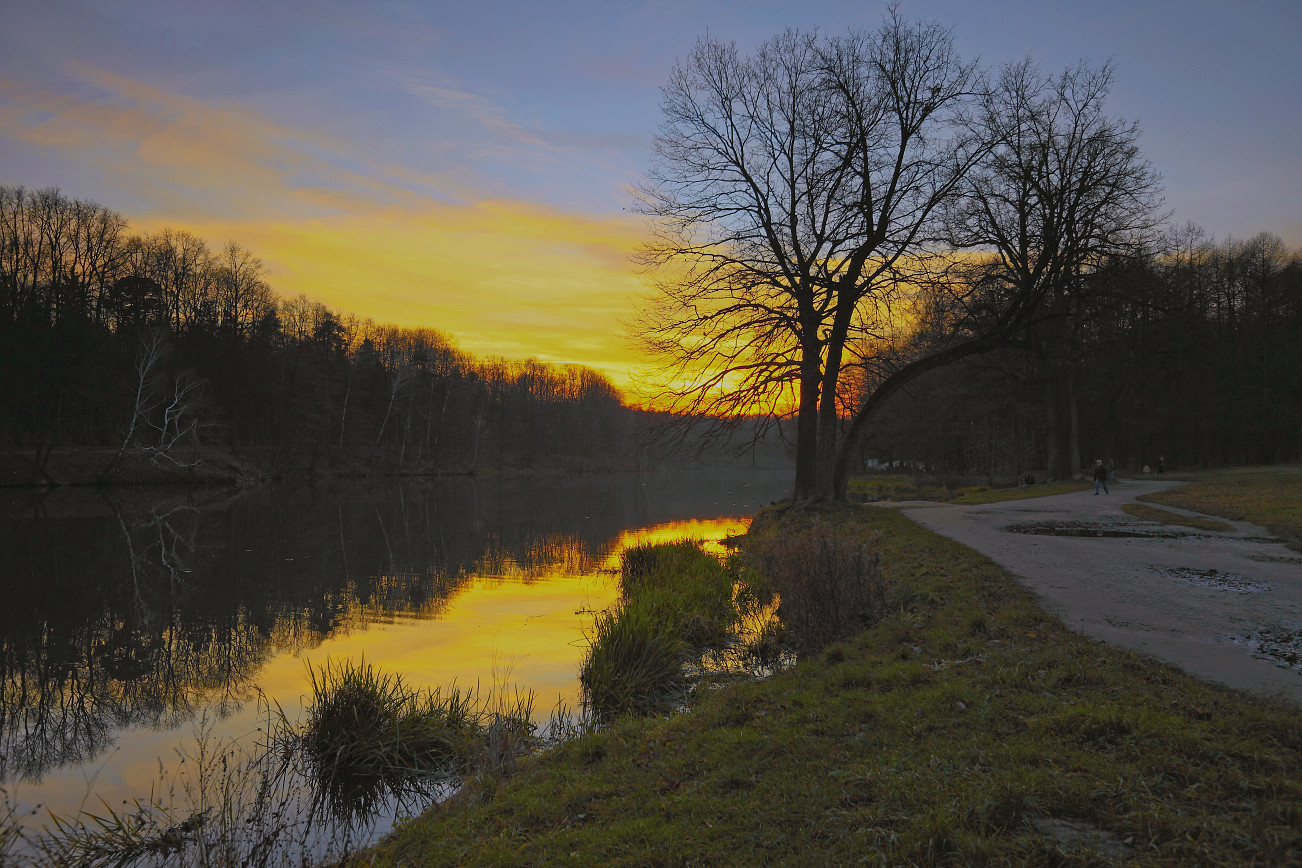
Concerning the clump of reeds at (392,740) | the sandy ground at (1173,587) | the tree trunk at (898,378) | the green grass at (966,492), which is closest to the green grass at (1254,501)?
the sandy ground at (1173,587)

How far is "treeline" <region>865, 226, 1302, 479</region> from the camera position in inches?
1420

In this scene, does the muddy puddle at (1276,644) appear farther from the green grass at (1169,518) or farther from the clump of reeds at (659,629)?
the green grass at (1169,518)

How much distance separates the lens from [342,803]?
5.74 metres

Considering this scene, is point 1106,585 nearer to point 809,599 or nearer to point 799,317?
point 809,599

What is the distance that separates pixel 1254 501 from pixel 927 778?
826 inches

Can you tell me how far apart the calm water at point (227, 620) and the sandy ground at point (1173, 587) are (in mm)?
5976

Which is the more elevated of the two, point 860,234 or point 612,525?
point 860,234

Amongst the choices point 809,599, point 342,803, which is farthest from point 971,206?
point 342,803

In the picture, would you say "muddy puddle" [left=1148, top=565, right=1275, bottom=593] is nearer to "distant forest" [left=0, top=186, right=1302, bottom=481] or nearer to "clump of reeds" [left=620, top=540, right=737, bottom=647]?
"clump of reeds" [left=620, top=540, right=737, bottom=647]

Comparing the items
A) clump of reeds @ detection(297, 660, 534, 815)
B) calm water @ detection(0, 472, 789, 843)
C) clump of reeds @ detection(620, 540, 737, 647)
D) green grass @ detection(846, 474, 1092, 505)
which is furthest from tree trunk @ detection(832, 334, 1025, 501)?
clump of reeds @ detection(297, 660, 534, 815)

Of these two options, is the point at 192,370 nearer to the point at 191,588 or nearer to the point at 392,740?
the point at 191,588

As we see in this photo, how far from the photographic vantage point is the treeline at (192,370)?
4416cm

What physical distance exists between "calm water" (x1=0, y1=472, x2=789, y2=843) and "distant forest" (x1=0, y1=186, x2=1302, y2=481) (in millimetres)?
20195

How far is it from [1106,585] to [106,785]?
11067 mm
